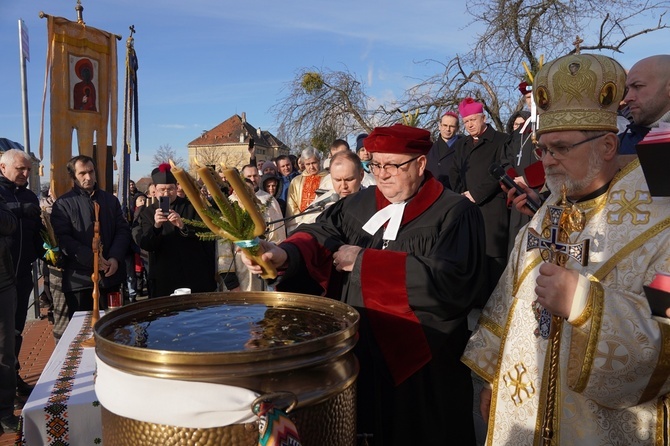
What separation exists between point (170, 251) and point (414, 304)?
3.88 meters

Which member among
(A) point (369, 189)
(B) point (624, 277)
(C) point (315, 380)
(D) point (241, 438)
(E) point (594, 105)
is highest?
(E) point (594, 105)

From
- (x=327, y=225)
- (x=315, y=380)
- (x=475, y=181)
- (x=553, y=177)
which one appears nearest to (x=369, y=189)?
(x=327, y=225)

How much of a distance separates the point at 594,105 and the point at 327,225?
1.64 metres

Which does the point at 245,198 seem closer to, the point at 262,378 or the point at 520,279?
the point at 262,378

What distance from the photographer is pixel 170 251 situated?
5.89 metres

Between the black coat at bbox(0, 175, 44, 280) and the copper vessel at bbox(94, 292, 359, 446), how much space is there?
13.2ft

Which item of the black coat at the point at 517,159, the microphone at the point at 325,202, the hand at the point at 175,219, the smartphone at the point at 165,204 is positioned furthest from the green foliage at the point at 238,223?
the black coat at the point at 517,159

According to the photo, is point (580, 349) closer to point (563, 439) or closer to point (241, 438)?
point (563, 439)

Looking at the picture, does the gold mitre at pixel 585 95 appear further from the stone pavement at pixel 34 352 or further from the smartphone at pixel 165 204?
the stone pavement at pixel 34 352

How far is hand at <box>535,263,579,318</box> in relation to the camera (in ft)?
5.61

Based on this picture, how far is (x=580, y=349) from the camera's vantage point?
1.81 m

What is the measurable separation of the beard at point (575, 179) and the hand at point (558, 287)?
503mm

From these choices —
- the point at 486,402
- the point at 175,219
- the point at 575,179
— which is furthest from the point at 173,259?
the point at 575,179

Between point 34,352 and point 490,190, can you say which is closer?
point 490,190
